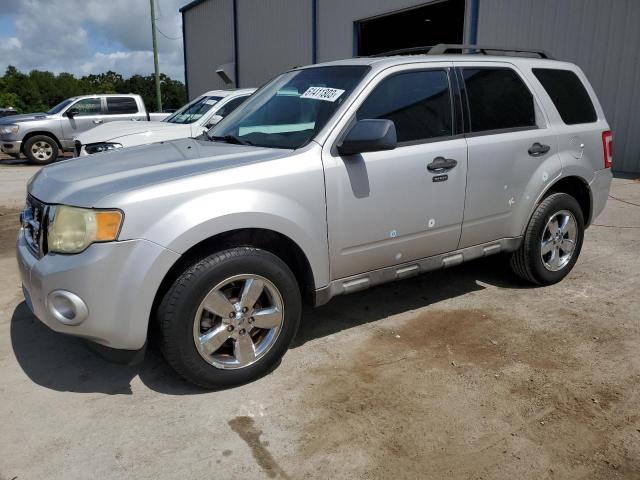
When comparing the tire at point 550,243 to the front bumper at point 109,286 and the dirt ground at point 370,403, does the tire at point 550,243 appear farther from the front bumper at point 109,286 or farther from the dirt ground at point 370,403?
the front bumper at point 109,286

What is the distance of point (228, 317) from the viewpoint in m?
3.03

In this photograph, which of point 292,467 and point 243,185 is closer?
point 292,467

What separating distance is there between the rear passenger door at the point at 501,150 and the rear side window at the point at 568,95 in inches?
9.3

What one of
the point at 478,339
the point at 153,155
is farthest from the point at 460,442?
the point at 153,155

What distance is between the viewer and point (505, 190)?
4.13 metres

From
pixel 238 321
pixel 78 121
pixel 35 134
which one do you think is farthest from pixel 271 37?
pixel 238 321

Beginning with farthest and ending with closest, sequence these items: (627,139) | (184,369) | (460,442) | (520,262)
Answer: (627,139)
(520,262)
(184,369)
(460,442)

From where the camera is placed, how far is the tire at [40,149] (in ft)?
46.6

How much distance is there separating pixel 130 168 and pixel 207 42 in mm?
25353

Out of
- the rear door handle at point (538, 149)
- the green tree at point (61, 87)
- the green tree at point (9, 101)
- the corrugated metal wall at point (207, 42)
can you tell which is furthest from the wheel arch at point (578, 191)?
the green tree at point (9, 101)

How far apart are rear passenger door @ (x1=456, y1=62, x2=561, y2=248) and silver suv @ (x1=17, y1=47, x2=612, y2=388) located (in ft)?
0.05

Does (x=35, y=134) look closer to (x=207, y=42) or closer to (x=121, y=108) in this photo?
(x=121, y=108)

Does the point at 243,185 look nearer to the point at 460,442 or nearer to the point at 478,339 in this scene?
the point at 460,442

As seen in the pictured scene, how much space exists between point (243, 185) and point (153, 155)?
872 mm
